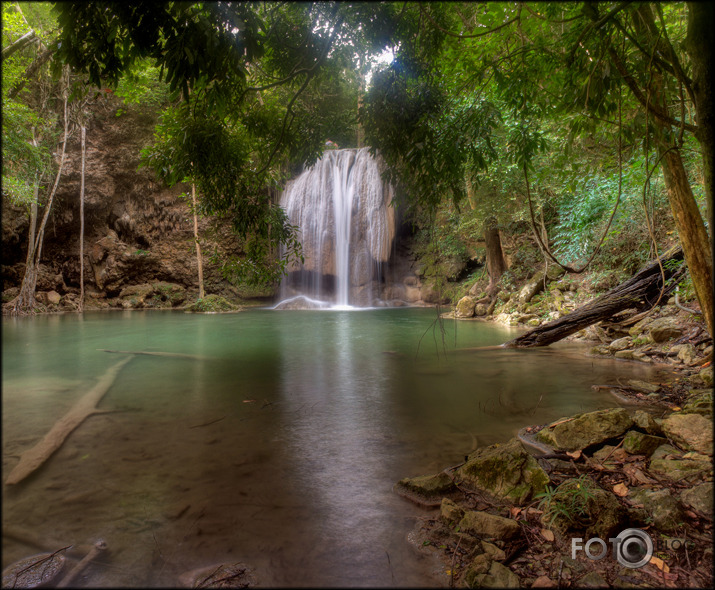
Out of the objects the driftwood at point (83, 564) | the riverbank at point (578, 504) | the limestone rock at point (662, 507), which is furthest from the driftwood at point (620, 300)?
the driftwood at point (83, 564)

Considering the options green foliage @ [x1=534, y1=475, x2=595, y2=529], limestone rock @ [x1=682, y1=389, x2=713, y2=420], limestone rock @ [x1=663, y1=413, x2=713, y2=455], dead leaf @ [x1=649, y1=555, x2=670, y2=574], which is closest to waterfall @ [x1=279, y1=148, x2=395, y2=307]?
limestone rock @ [x1=682, y1=389, x2=713, y2=420]

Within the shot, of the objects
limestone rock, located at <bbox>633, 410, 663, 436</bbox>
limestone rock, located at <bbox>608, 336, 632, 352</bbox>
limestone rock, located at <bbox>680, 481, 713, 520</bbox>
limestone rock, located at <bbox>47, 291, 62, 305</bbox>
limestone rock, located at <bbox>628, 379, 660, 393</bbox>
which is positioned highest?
limestone rock, located at <bbox>47, 291, 62, 305</bbox>

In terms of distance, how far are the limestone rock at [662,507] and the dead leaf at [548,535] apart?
478 millimetres

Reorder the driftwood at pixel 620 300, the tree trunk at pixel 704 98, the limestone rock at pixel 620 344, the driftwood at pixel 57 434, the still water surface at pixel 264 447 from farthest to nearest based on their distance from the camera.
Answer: the limestone rock at pixel 620 344
the driftwood at pixel 620 300
the driftwood at pixel 57 434
the still water surface at pixel 264 447
the tree trunk at pixel 704 98

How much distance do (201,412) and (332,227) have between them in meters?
16.6

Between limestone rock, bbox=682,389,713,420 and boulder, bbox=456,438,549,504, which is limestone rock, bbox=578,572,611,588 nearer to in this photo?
boulder, bbox=456,438,549,504

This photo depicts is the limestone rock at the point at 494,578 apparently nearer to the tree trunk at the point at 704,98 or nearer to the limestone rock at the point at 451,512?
the limestone rock at the point at 451,512

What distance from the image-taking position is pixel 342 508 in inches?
93.6

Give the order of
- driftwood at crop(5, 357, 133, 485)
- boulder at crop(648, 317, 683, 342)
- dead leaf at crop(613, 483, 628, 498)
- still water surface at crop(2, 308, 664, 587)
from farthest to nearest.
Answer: boulder at crop(648, 317, 683, 342), driftwood at crop(5, 357, 133, 485), dead leaf at crop(613, 483, 628, 498), still water surface at crop(2, 308, 664, 587)

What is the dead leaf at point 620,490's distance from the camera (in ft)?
7.69

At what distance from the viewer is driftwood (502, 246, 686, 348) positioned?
6150mm

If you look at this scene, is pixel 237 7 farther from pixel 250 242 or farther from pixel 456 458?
pixel 456 458

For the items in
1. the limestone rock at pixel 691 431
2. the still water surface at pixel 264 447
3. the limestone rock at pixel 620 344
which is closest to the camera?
the still water surface at pixel 264 447

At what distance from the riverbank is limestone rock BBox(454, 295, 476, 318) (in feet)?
33.0
